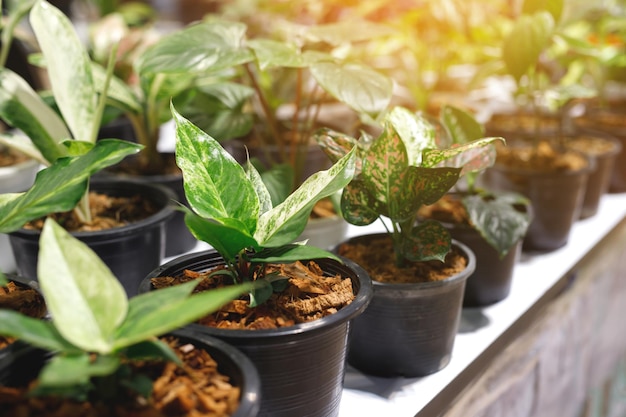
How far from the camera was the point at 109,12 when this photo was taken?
206cm

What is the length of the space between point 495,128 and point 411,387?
1.03 m

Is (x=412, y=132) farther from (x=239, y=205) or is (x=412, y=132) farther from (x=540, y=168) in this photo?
(x=540, y=168)

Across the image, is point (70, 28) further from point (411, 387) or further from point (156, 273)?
point (411, 387)

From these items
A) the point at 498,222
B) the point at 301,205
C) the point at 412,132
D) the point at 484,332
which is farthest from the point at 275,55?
the point at 484,332

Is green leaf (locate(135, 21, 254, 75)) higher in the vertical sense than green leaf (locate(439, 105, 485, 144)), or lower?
higher

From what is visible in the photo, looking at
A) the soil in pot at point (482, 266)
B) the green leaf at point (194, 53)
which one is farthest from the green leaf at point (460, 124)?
the green leaf at point (194, 53)

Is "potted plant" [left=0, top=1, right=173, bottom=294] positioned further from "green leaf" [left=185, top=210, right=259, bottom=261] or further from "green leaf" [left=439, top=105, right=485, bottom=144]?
"green leaf" [left=439, top=105, right=485, bottom=144]

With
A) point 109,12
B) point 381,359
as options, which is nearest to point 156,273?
point 381,359

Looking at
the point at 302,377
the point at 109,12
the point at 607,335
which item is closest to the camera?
the point at 302,377

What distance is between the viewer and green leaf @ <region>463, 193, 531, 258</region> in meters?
0.99

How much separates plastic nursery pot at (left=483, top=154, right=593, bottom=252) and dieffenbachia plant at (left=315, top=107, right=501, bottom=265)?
17.8 inches

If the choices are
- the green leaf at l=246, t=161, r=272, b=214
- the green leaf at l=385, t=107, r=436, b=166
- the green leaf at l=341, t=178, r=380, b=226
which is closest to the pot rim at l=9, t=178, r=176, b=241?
Result: the green leaf at l=246, t=161, r=272, b=214

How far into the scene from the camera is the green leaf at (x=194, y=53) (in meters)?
0.88

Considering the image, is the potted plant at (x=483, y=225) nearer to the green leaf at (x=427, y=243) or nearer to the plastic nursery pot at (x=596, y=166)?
the green leaf at (x=427, y=243)
